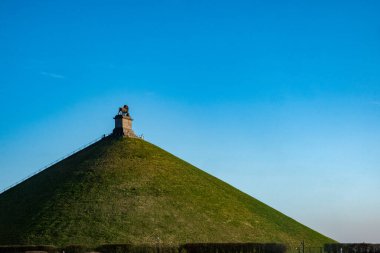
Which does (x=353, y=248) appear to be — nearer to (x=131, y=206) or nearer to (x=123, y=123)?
(x=131, y=206)

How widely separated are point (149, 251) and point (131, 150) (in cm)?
3927

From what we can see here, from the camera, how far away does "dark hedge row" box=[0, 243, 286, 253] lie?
59.2m

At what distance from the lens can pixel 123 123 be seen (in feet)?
Result: 335

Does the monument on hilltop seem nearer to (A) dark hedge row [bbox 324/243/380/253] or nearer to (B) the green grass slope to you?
(B) the green grass slope

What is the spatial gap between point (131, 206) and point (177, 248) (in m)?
20.7

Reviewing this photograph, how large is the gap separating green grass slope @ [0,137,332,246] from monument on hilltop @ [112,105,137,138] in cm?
224

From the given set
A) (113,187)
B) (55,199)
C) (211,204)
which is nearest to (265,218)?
(211,204)

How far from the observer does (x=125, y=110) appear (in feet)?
334

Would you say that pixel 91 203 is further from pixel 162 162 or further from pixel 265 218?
pixel 265 218

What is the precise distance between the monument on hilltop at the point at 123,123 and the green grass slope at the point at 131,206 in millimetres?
2237

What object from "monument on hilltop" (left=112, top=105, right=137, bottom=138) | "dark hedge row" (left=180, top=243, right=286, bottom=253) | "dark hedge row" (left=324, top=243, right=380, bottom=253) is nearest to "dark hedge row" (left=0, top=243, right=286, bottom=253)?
"dark hedge row" (left=180, top=243, right=286, bottom=253)

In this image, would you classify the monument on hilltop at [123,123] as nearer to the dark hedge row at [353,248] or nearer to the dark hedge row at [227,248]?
the dark hedge row at [227,248]

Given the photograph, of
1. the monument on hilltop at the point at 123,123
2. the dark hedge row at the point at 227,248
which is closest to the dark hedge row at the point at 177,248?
the dark hedge row at the point at 227,248

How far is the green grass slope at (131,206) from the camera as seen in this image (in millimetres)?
73438
